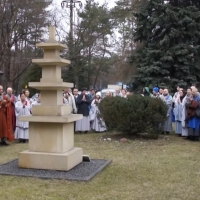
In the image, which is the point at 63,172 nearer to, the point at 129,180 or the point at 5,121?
the point at 129,180

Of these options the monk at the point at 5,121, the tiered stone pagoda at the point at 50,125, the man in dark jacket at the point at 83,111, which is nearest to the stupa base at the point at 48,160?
the tiered stone pagoda at the point at 50,125

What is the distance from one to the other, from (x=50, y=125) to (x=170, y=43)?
15732mm

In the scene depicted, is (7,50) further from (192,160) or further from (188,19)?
(192,160)

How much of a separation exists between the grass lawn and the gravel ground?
0.18 m

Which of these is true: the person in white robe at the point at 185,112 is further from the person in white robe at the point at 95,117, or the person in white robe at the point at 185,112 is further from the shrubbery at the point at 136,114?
the person in white robe at the point at 95,117

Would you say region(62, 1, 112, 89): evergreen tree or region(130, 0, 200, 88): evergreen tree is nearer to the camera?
region(130, 0, 200, 88): evergreen tree

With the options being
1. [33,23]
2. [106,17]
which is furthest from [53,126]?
[106,17]

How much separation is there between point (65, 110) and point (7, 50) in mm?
15147

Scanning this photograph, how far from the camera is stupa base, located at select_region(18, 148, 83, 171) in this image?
28.4 ft

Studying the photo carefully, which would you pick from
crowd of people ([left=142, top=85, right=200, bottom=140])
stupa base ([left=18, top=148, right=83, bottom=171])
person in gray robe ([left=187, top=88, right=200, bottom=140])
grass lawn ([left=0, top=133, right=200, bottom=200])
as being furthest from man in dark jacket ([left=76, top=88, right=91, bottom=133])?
stupa base ([left=18, top=148, right=83, bottom=171])

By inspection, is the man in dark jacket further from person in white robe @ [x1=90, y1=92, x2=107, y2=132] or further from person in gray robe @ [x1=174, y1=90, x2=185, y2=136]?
person in gray robe @ [x1=174, y1=90, x2=185, y2=136]

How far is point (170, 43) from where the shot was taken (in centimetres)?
2316

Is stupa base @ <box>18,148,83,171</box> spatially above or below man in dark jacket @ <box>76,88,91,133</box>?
below

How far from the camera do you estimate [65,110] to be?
361 inches
